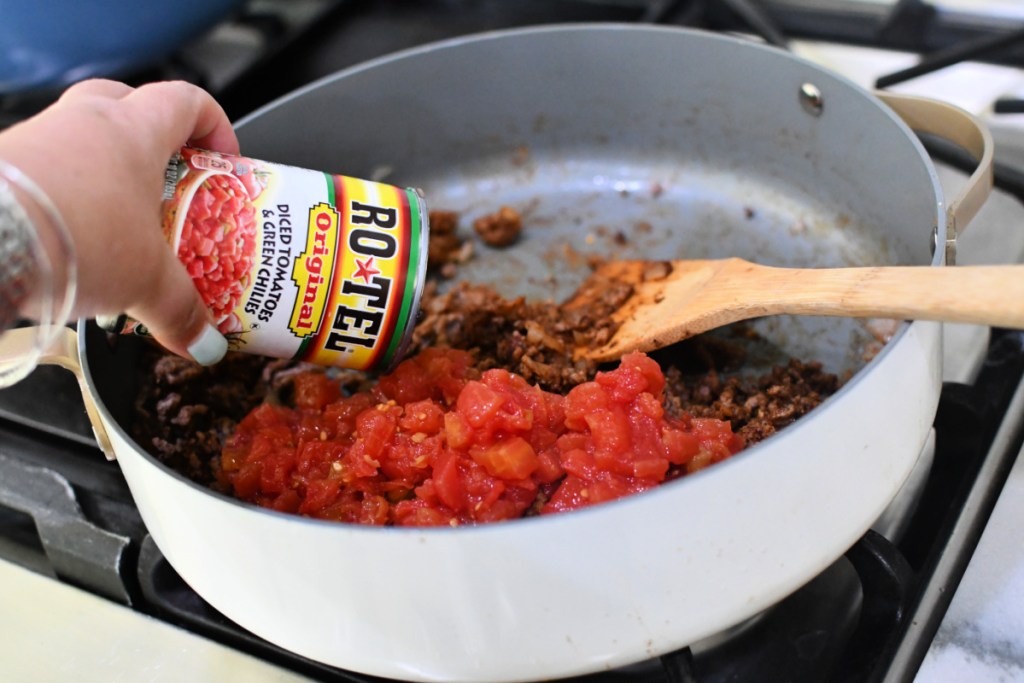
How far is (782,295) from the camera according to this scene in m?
0.88

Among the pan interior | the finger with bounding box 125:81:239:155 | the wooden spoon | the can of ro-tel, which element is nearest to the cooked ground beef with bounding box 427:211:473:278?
the pan interior

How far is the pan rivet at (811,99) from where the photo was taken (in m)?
1.18

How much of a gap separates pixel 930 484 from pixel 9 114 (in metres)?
1.65

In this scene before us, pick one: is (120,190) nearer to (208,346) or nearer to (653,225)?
(208,346)

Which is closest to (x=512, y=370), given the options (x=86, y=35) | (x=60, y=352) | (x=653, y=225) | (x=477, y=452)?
(x=477, y=452)

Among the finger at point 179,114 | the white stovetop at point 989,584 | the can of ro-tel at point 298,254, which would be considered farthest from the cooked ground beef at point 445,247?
the white stovetop at point 989,584

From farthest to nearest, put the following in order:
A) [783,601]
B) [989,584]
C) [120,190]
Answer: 1. [783,601]
2. [989,584]
3. [120,190]

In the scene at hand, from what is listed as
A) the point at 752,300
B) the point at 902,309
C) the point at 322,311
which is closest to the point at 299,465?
the point at 322,311

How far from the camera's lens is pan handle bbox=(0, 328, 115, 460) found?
2.49ft

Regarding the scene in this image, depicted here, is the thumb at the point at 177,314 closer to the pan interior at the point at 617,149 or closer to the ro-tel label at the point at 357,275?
the ro-tel label at the point at 357,275

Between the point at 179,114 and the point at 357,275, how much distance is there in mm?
228

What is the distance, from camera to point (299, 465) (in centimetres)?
95

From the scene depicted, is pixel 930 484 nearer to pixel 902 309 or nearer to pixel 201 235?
pixel 902 309

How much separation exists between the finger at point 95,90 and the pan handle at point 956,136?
787 mm
